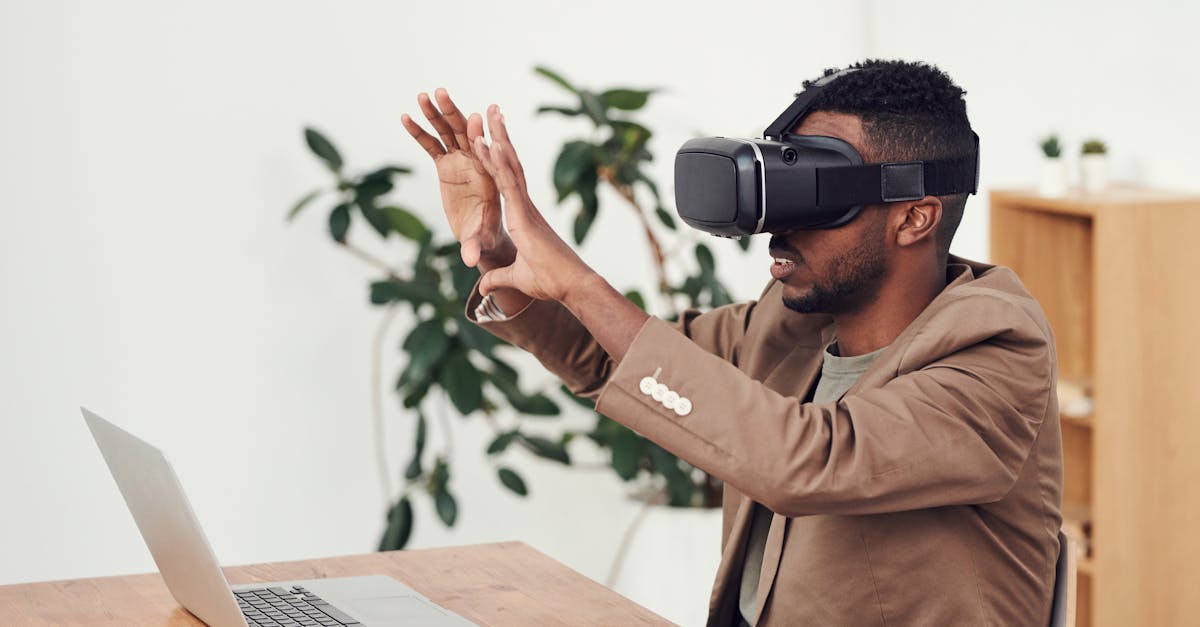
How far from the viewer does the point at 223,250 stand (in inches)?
136

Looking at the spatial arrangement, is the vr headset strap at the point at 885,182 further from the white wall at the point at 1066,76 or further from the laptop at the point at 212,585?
the white wall at the point at 1066,76

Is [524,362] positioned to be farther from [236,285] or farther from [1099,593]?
[1099,593]

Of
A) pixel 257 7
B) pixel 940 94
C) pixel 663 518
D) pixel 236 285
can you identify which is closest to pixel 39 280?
pixel 236 285

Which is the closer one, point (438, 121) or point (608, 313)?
point (608, 313)

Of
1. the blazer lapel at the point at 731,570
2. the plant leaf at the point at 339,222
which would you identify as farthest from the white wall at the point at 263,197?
the blazer lapel at the point at 731,570

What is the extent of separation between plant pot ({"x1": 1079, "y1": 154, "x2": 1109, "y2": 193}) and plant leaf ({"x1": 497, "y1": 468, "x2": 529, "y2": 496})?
1.49 m

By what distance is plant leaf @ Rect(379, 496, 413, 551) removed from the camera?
326 centimetres

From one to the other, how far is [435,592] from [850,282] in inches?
25.0

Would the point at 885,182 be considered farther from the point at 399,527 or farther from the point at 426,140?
the point at 399,527

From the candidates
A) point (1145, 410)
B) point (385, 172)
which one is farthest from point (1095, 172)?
point (385, 172)

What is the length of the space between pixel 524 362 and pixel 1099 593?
160cm

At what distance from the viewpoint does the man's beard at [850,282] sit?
1.56m

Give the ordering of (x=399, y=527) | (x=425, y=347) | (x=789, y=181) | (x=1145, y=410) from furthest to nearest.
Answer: (x=399, y=527) < (x=425, y=347) < (x=1145, y=410) < (x=789, y=181)

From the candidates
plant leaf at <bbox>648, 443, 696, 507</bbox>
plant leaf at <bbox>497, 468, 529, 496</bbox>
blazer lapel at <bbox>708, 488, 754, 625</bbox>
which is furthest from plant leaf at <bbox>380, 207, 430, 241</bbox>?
blazer lapel at <bbox>708, 488, 754, 625</bbox>
